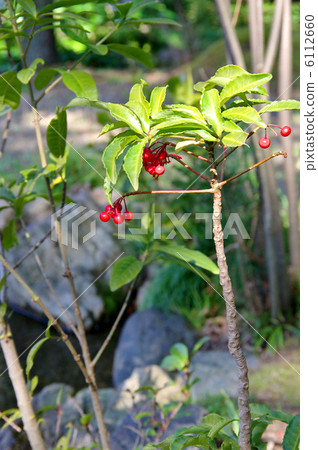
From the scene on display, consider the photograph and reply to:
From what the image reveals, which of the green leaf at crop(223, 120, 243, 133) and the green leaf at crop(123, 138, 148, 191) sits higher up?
the green leaf at crop(223, 120, 243, 133)

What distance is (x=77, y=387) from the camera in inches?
88.2

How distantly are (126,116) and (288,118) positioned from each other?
4.63ft

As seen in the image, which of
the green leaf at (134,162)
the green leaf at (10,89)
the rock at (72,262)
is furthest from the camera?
the rock at (72,262)

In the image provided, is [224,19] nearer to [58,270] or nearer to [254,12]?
[254,12]

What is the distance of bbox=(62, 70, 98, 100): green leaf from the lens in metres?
1.01

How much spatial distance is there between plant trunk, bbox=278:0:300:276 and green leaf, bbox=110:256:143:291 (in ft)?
3.50

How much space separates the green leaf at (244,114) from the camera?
0.71 meters

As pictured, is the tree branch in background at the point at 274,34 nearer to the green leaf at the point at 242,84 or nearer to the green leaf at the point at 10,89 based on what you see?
the green leaf at the point at 10,89

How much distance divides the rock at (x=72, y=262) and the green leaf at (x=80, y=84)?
5.64ft

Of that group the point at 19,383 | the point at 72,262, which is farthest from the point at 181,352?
the point at 72,262

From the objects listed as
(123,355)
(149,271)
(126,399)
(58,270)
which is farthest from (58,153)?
(149,271)

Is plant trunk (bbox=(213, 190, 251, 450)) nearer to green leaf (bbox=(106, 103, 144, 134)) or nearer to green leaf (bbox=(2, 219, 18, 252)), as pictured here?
green leaf (bbox=(106, 103, 144, 134))

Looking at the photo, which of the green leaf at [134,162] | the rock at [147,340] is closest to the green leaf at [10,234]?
the green leaf at [134,162]

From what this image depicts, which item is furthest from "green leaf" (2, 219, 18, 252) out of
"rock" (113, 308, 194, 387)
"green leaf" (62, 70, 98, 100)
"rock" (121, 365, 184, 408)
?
"rock" (113, 308, 194, 387)
